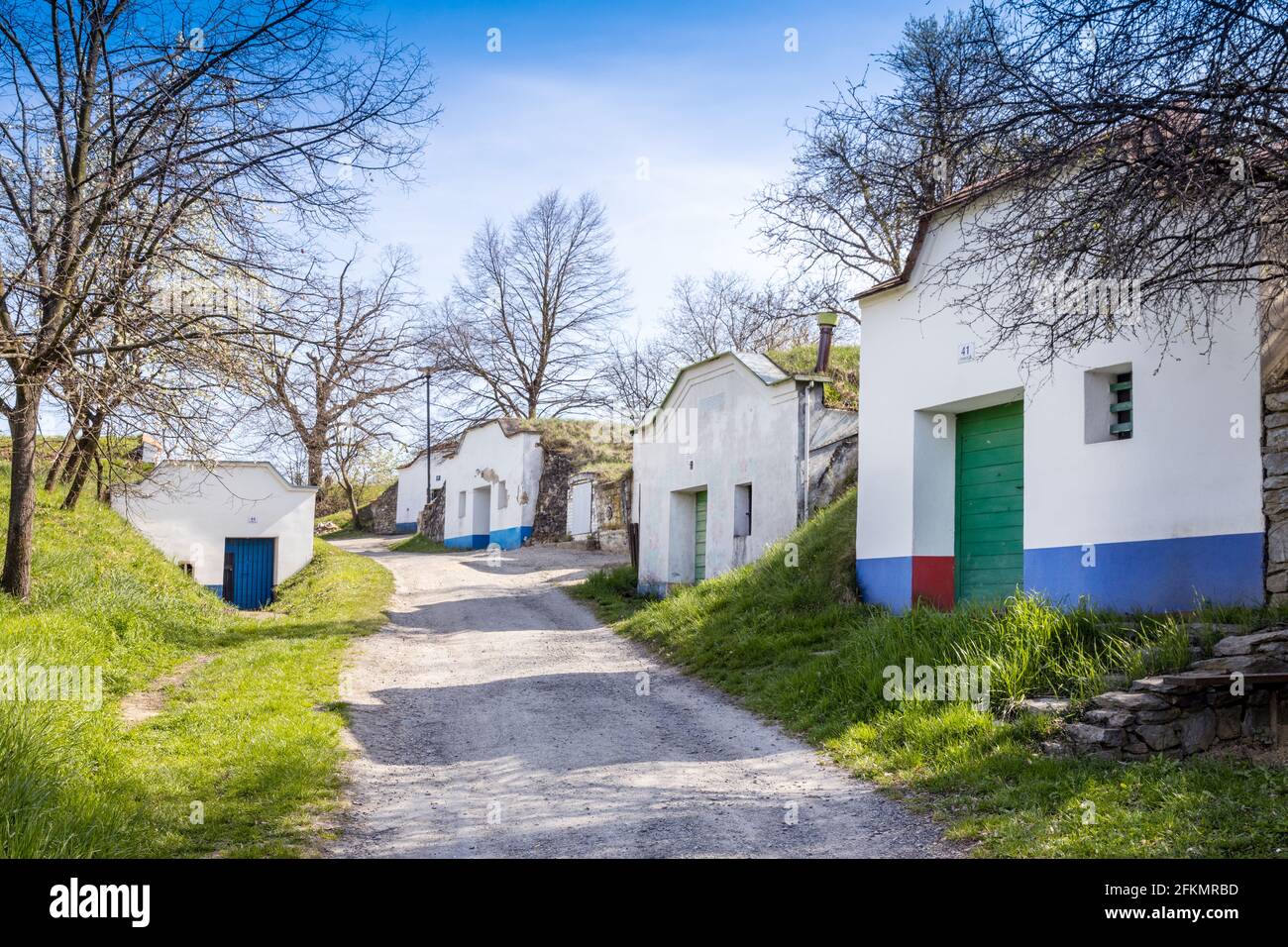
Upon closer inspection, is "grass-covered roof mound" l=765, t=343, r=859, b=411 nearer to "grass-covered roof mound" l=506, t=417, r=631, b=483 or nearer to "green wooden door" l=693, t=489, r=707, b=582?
"green wooden door" l=693, t=489, r=707, b=582

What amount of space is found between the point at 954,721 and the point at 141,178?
8.83 metres

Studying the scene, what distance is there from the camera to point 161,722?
8.25 metres

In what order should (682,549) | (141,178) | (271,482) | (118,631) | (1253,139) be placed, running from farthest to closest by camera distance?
1. (271,482)
2. (682,549)
3. (118,631)
4. (141,178)
5. (1253,139)

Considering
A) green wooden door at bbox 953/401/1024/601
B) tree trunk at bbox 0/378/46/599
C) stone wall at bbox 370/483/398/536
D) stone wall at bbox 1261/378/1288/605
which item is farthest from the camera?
stone wall at bbox 370/483/398/536

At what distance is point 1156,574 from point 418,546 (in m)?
29.5

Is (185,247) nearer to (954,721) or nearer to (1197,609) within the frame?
(954,721)

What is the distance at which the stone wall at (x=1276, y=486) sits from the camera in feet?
24.8

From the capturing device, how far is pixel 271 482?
2391cm

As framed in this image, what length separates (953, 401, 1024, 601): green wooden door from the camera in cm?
1055

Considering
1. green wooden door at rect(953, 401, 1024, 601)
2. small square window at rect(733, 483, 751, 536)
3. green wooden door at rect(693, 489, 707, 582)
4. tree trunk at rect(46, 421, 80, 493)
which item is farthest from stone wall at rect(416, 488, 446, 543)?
green wooden door at rect(953, 401, 1024, 601)

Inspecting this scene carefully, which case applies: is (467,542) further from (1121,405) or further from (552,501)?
(1121,405)

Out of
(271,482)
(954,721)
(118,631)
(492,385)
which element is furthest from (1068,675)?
(492,385)

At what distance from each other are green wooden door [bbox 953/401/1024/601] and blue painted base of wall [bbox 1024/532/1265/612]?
2.43ft
